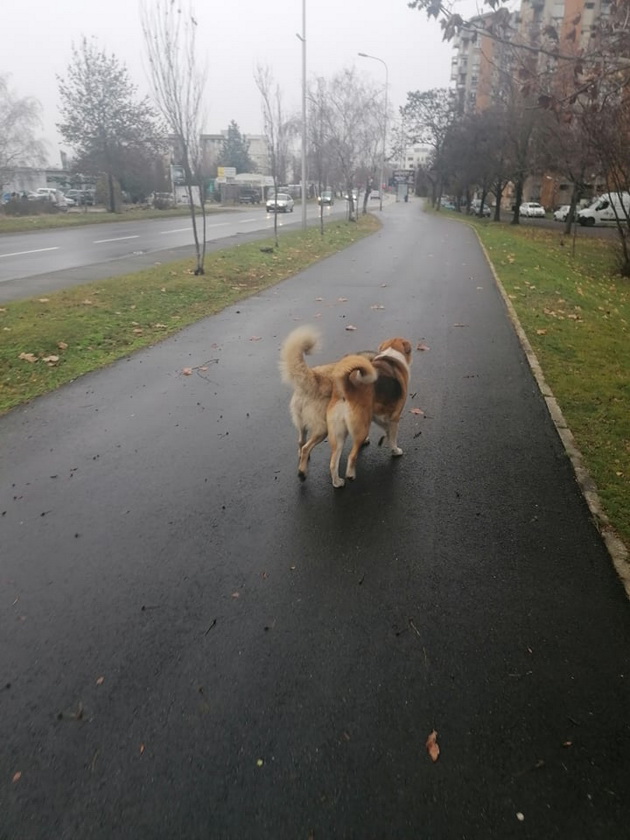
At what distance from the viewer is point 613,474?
435 cm

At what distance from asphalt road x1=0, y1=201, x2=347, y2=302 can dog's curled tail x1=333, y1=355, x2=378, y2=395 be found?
9.53 m

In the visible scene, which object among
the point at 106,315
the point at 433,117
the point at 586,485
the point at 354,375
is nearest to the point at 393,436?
the point at 354,375

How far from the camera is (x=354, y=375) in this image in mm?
3867

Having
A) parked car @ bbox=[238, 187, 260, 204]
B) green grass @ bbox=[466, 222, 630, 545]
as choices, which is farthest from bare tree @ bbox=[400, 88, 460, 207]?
green grass @ bbox=[466, 222, 630, 545]

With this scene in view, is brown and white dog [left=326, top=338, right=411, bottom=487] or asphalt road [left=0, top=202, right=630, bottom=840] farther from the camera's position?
brown and white dog [left=326, top=338, right=411, bottom=487]

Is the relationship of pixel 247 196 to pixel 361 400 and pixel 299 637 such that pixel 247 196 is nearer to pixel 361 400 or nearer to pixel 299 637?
pixel 361 400

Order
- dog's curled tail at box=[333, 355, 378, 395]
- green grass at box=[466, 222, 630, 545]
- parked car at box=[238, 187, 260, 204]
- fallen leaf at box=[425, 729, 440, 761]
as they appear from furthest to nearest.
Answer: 1. parked car at box=[238, 187, 260, 204]
2. green grass at box=[466, 222, 630, 545]
3. dog's curled tail at box=[333, 355, 378, 395]
4. fallen leaf at box=[425, 729, 440, 761]

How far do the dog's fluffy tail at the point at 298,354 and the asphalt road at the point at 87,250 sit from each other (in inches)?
362

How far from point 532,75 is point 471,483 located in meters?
3.40

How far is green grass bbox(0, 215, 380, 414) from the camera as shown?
22.5ft

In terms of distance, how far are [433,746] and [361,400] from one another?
2.31 meters

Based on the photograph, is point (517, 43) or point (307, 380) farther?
point (517, 43)

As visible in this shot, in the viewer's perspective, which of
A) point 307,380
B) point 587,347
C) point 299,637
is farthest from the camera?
point 587,347

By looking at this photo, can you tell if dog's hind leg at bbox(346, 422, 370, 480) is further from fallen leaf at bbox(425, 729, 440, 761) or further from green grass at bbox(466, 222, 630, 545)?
fallen leaf at bbox(425, 729, 440, 761)
